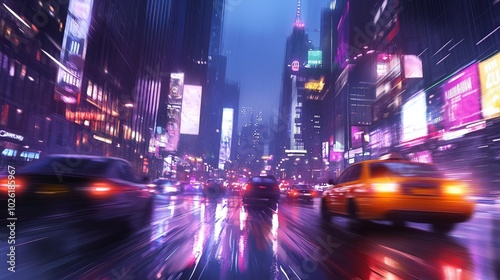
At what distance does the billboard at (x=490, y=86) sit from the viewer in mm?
30578

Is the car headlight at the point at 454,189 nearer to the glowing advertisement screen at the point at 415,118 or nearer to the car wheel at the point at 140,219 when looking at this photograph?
the car wheel at the point at 140,219

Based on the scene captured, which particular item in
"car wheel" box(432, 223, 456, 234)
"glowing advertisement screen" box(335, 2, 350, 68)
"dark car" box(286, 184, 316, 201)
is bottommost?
"car wheel" box(432, 223, 456, 234)

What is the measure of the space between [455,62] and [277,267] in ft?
153

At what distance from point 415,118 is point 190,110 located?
135 ft

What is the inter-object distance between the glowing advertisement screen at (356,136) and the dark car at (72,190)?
250 ft

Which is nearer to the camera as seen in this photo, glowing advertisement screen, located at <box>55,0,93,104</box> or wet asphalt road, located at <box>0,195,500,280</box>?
wet asphalt road, located at <box>0,195,500,280</box>

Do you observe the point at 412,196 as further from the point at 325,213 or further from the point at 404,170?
the point at 325,213

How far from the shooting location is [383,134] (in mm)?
62344

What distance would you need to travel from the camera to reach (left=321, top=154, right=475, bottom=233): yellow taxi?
6.28 m

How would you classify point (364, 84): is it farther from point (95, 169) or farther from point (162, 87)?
point (95, 169)

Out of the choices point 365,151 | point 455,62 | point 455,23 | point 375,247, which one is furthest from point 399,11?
point 375,247

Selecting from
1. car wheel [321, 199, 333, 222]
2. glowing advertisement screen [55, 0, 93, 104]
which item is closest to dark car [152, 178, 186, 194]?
car wheel [321, 199, 333, 222]

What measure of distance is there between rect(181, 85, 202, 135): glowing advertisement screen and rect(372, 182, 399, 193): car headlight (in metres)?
62.1

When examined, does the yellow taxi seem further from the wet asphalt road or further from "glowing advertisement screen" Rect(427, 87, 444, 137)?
"glowing advertisement screen" Rect(427, 87, 444, 137)
